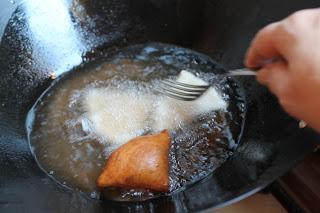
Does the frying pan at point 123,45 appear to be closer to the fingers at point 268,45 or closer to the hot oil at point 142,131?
the hot oil at point 142,131

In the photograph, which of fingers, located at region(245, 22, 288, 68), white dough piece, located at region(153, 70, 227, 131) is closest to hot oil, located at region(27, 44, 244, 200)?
white dough piece, located at region(153, 70, 227, 131)

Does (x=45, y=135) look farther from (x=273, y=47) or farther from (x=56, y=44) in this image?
(x=273, y=47)

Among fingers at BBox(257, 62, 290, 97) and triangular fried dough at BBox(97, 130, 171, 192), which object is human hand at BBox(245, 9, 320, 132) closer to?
fingers at BBox(257, 62, 290, 97)

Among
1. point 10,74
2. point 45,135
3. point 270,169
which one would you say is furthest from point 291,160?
point 10,74

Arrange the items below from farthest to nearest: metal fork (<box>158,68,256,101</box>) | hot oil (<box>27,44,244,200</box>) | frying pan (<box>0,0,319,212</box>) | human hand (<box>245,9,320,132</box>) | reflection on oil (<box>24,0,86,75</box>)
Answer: reflection on oil (<box>24,0,86,75</box>)
metal fork (<box>158,68,256,101</box>)
hot oil (<box>27,44,244,200</box>)
frying pan (<box>0,0,319,212</box>)
human hand (<box>245,9,320,132</box>)

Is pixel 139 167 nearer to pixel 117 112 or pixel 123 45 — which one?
pixel 117 112

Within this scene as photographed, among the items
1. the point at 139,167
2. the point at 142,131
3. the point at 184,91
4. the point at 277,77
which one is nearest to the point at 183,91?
the point at 184,91
